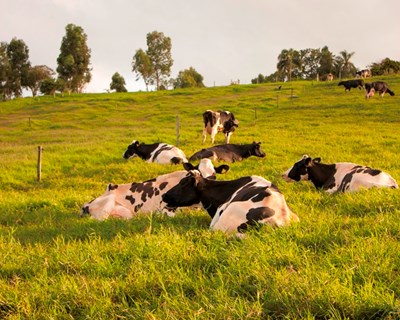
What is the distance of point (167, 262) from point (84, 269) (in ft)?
2.77

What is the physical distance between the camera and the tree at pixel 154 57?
85.2 metres

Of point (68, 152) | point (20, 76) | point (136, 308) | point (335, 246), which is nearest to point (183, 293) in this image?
point (136, 308)

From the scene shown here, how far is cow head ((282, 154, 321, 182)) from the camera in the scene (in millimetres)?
9398

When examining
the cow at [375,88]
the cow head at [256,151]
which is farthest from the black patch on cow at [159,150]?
the cow at [375,88]

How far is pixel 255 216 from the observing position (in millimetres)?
4941

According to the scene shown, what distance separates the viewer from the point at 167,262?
3.81 metres

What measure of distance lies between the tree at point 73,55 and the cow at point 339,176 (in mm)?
63694

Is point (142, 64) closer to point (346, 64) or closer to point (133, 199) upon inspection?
point (346, 64)

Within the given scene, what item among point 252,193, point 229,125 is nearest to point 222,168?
point 252,193

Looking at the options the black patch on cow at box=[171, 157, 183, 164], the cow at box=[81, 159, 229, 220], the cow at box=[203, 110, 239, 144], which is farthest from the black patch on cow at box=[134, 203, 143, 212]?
the cow at box=[203, 110, 239, 144]

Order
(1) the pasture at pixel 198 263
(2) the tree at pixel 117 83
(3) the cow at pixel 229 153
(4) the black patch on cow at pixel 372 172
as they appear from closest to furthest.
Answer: (1) the pasture at pixel 198 263
(4) the black patch on cow at pixel 372 172
(3) the cow at pixel 229 153
(2) the tree at pixel 117 83

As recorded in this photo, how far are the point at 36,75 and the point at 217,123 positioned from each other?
69.2 metres

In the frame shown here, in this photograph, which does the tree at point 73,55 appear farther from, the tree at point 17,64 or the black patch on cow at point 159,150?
the black patch on cow at point 159,150

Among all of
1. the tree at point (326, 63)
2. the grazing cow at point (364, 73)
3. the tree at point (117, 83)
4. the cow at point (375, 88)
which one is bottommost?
the cow at point (375, 88)
